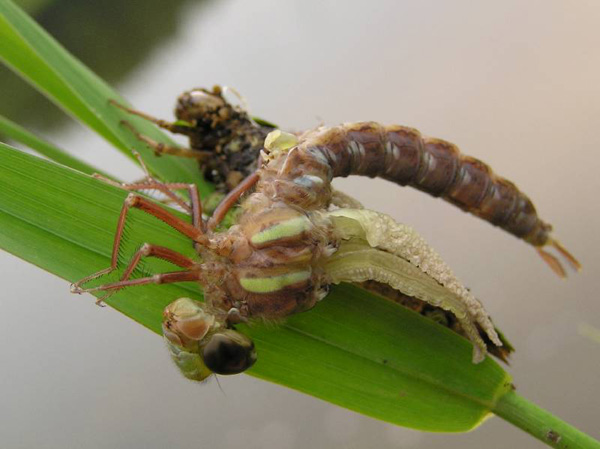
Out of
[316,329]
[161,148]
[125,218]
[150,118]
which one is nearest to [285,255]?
[316,329]

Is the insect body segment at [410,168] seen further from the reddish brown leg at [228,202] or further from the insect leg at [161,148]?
the insect leg at [161,148]

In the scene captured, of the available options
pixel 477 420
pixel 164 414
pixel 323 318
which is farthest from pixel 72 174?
pixel 164 414

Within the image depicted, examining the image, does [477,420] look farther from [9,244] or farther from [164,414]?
[164,414]

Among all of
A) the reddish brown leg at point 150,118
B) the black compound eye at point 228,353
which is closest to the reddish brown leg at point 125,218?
the black compound eye at point 228,353

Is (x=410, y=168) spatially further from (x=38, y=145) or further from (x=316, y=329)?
(x=38, y=145)

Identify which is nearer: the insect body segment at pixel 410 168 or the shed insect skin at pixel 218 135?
the insect body segment at pixel 410 168

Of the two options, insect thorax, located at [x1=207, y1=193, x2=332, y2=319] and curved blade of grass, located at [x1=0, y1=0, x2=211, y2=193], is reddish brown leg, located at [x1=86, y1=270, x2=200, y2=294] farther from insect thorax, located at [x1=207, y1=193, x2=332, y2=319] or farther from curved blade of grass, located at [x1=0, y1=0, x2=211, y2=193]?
curved blade of grass, located at [x1=0, y1=0, x2=211, y2=193]

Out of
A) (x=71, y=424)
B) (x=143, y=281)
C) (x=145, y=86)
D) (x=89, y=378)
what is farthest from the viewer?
(x=145, y=86)
